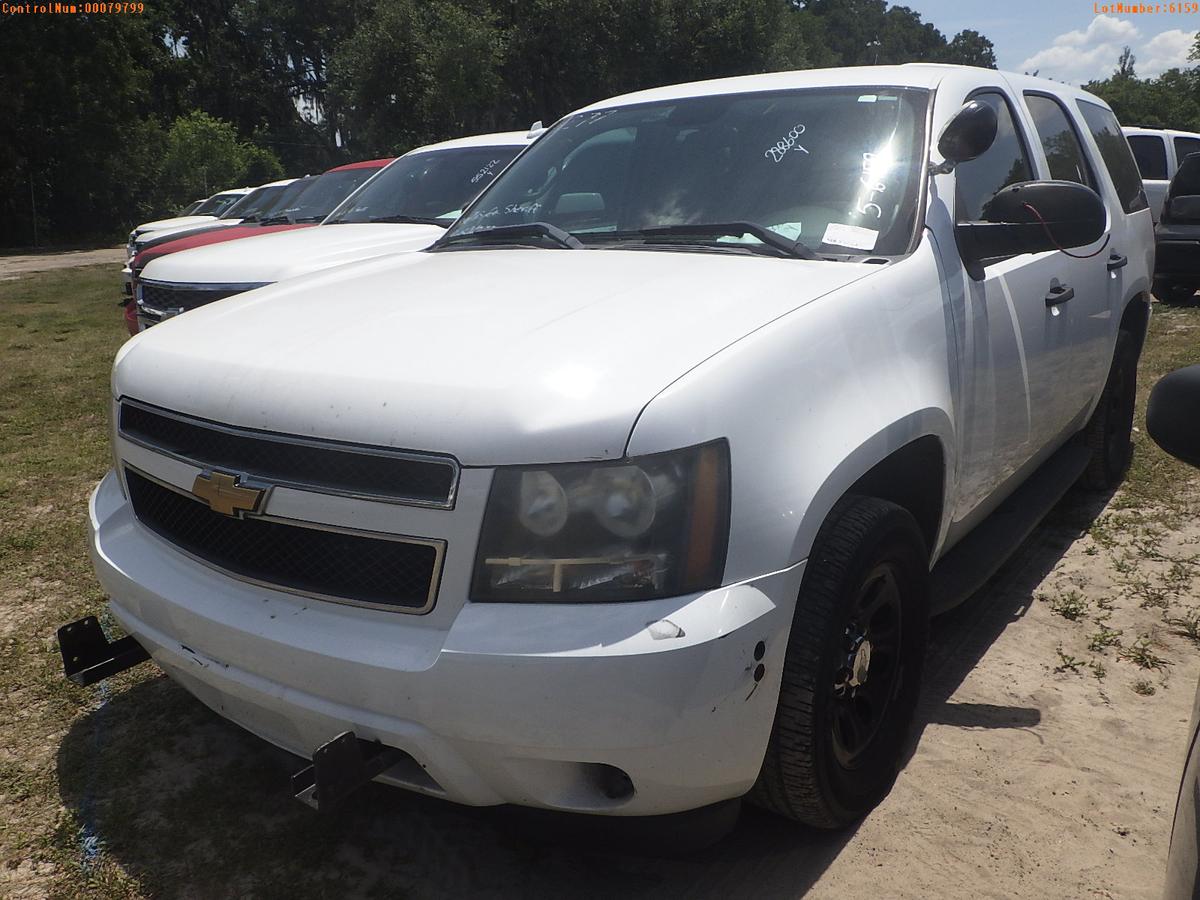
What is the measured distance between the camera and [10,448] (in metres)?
6.23

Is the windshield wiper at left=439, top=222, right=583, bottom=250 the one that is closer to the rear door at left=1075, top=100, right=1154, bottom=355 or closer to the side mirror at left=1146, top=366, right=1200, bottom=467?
the side mirror at left=1146, top=366, right=1200, bottom=467

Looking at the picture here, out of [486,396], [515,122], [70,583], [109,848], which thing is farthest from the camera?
[515,122]

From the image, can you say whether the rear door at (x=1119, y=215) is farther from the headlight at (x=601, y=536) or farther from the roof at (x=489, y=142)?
the roof at (x=489, y=142)

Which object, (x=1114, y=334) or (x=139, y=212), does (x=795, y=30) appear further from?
(x=1114, y=334)

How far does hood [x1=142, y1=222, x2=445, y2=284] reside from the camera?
560 centimetres

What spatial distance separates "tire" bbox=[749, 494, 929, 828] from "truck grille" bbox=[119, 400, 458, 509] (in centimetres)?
81

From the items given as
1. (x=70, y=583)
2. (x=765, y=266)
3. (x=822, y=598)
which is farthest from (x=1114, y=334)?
(x=70, y=583)

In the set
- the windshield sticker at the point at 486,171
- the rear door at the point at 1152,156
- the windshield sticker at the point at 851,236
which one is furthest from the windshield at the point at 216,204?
the windshield sticker at the point at 851,236

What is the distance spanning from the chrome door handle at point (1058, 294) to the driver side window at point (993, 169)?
0.38m

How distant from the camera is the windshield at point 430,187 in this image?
22.9 ft

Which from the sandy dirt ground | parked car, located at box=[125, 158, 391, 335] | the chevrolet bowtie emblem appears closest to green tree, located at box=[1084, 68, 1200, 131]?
the sandy dirt ground

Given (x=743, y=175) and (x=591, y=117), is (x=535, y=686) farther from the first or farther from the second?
(x=591, y=117)

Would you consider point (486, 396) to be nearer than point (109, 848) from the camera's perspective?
Yes

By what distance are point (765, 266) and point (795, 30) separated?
150ft
